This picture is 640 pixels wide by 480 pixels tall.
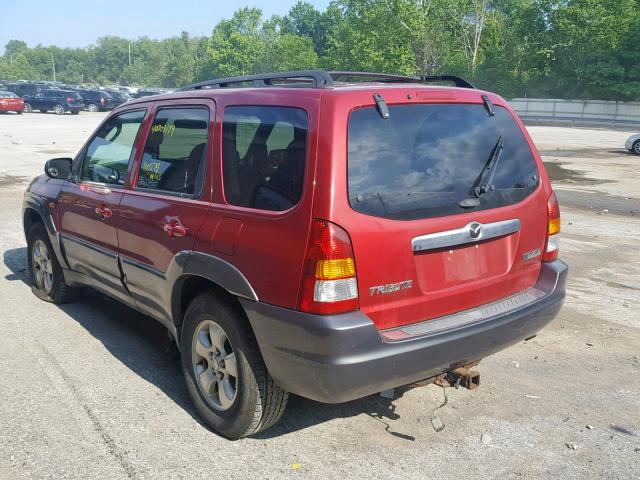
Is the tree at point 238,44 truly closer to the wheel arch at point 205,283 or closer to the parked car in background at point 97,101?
the parked car in background at point 97,101

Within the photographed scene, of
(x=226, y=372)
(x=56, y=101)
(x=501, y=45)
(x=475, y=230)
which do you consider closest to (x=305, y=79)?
(x=475, y=230)

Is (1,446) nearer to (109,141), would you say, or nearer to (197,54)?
(109,141)

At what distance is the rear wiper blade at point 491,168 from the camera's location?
337cm

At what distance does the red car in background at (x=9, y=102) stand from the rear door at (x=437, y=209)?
146ft

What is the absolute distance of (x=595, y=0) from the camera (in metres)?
53.8

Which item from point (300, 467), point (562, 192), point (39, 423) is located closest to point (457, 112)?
point (300, 467)

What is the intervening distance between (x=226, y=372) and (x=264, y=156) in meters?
1.20

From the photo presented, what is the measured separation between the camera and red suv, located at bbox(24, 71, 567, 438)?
9.55ft

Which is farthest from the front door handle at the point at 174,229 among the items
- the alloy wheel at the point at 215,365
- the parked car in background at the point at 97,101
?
the parked car in background at the point at 97,101

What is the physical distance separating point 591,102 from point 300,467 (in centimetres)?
5325

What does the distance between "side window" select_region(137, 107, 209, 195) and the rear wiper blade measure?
155 cm

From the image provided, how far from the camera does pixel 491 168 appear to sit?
346 centimetres

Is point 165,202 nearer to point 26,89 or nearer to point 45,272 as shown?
point 45,272

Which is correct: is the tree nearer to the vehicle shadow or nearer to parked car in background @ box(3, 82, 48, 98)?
parked car in background @ box(3, 82, 48, 98)
